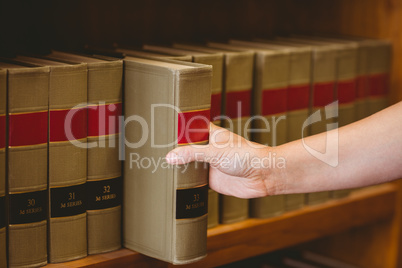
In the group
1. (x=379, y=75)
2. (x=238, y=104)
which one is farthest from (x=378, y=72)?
(x=238, y=104)

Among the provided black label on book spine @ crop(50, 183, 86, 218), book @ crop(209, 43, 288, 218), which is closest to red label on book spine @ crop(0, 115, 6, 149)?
black label on book spine @ crop(50, 183, 86, 218)

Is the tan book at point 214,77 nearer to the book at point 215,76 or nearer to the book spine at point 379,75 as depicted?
the book at point 215,76

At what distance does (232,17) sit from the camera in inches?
61.9

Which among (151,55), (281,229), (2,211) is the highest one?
(151,55)

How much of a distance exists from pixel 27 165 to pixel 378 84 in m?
0.86

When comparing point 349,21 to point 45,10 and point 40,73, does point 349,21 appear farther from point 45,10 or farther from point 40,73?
point 40,73

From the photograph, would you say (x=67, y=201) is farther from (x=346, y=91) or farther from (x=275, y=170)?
(x=346, y=91)

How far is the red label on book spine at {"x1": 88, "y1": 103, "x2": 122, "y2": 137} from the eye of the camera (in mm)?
1029

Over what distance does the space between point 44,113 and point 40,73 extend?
0.20 ft

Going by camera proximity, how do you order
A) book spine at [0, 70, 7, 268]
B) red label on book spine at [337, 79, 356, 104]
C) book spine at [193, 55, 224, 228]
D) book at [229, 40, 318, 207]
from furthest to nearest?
red label on book spine at [337, 79, 356, 104] → book at [229, 40, 318, 207] → book spine at [193, 55, 224, 228] → book spine at [0, 70, 7, 268]

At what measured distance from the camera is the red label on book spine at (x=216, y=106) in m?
1.18

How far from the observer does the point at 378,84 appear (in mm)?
1495

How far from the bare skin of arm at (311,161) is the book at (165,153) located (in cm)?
5

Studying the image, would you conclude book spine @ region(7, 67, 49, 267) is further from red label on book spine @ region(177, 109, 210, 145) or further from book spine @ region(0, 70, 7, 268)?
red label on book spine @ region(177, 109, 210, 145)
